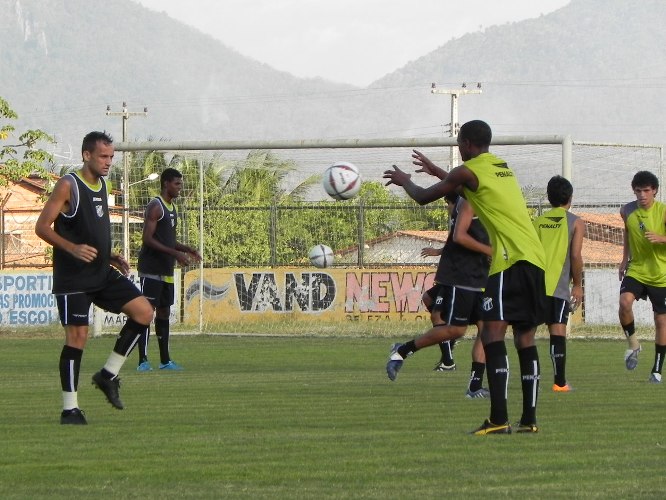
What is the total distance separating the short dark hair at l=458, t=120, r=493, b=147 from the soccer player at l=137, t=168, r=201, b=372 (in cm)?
755

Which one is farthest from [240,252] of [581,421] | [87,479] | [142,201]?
[87,479]

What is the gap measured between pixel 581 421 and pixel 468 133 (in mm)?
2348

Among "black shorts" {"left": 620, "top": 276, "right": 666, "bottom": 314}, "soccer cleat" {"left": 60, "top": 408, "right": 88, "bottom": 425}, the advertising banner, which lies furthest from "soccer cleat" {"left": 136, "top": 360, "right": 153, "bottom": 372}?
the advertising banner

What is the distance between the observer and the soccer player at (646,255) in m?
14.6

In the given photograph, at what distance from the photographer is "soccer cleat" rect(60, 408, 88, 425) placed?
10.1 m

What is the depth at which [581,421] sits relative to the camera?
996cm

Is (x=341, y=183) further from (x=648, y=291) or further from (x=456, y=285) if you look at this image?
(x=456, y=285)

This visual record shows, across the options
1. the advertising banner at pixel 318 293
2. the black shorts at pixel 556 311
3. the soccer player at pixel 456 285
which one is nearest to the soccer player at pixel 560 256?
the black shorts at pixel 556 311

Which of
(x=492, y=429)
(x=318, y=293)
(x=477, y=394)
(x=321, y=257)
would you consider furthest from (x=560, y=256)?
(x=318, y=293)

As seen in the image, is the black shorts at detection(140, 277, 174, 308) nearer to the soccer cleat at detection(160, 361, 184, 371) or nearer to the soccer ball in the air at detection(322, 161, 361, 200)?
the soccer cleat at detection(160, 361, 184, 371)

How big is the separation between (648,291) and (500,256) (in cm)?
634

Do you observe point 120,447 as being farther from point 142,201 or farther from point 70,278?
point 142,201

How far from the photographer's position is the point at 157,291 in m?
17.2

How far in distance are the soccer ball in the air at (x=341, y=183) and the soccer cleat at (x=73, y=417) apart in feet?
31.9
